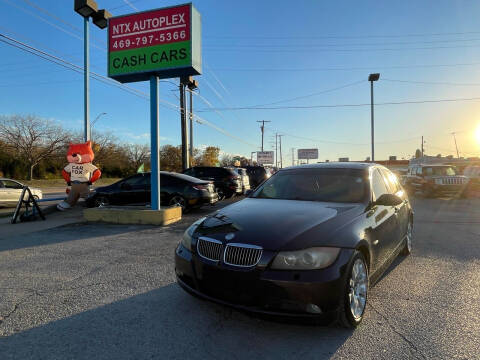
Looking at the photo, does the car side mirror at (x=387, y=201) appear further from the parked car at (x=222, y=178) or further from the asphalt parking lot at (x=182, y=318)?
the parked car at (x=222, y=178)

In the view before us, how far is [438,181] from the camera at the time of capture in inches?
618

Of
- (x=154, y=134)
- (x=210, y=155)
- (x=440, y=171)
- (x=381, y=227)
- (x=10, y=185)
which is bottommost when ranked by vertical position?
(x=381, y=227)

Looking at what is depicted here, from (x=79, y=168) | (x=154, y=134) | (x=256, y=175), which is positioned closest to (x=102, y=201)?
(x=79, y=168)

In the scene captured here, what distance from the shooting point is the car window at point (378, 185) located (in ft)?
13.1

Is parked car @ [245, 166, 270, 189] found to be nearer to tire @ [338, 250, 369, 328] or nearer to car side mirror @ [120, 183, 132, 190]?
car side mirror @ [120, 183, 132, 190]

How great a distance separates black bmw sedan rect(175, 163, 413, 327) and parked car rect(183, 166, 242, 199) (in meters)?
10.8

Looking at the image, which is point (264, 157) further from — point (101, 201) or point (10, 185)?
point (101, 201)

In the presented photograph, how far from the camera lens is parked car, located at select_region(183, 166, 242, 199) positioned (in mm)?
14711

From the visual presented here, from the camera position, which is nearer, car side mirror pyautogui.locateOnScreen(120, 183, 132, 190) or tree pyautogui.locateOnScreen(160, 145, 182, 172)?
car side mirror pyautogui.locateOnScreen(120, 183, 132, 190)

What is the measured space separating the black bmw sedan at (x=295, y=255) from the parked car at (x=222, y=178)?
10.8 m

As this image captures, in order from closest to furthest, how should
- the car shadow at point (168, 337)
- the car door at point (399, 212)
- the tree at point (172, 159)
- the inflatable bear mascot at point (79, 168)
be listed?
the car shadow at point (168, 337), the car door at point (399, 212), the inflatable bear mascot at point (79, 168), the tree at point (172, 159)

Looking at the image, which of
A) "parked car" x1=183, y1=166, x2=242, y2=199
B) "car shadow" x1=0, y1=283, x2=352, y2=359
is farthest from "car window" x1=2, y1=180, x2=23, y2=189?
"car shadow" x1=0, y1=283, x2=352, y2=359

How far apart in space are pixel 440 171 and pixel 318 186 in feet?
50.7

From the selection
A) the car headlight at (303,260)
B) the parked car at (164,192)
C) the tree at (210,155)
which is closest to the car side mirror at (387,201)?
the car headlight at (303,260)
